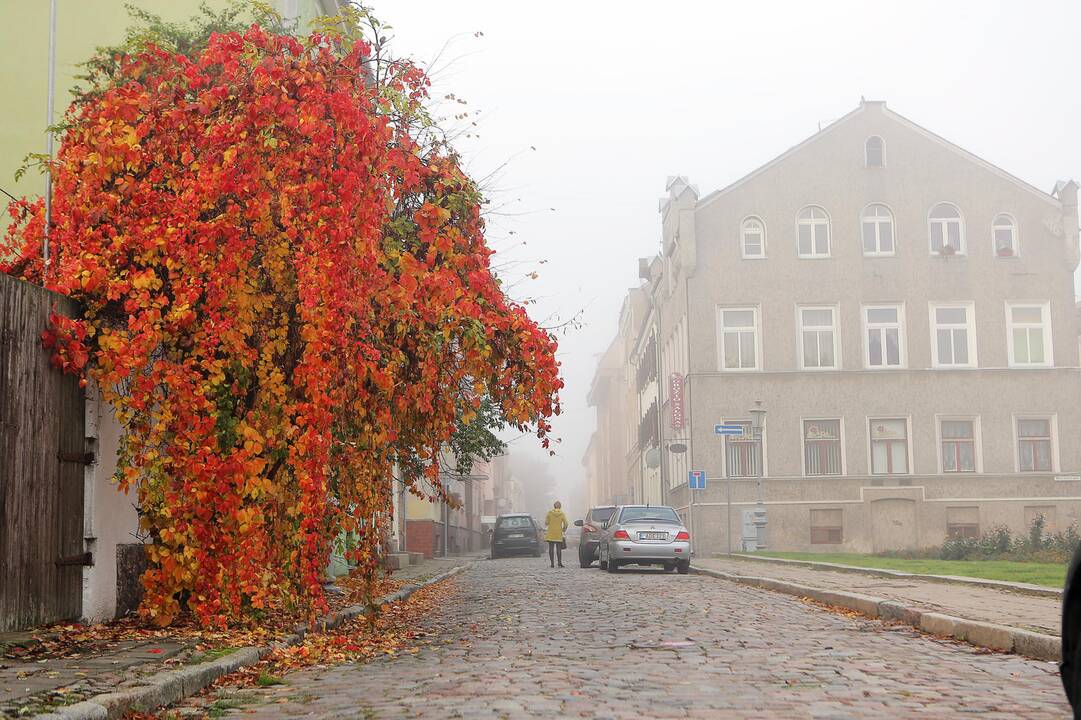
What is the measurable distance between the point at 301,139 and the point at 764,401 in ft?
106

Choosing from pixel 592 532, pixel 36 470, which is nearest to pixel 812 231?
pixel 592 532

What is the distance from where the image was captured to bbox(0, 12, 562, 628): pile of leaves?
Result: 35.9ft

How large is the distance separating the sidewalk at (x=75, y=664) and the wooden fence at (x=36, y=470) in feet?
1.45

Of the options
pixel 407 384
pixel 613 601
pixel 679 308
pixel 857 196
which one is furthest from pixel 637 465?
pixel 407 384

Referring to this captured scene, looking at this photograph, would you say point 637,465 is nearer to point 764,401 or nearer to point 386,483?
point 764,401

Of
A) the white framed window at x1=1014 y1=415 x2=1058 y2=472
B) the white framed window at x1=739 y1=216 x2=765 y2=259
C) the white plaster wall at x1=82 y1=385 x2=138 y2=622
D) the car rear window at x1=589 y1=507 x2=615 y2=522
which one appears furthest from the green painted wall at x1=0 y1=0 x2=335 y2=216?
the white framed window at x1=1014 y1=415 x2=1058 y2=472

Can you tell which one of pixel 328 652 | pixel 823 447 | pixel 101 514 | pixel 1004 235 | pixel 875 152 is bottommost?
pixel 328 652

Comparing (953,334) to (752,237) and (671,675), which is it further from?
(671,675)

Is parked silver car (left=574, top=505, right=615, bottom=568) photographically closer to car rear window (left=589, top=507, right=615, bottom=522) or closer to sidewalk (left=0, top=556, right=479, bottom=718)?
car rear window (left=589, top=507, right=615, bottom=522)

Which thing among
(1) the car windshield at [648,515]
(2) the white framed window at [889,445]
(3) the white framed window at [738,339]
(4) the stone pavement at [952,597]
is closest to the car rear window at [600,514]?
(1) the car windshield at [648,515]

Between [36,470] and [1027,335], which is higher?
[1027,335]

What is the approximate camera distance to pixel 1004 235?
42.5 meters

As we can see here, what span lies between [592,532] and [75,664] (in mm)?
23464

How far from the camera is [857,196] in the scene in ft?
139
